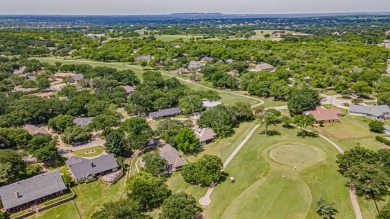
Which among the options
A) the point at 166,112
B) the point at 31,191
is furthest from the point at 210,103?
the point at 31,191

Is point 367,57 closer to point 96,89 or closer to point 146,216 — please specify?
point 96,89

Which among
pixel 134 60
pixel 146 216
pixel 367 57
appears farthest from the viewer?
pixel 134 60

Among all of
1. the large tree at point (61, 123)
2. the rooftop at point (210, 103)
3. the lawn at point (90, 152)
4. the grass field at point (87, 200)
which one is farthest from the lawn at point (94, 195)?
the rooftop at point (210, 103)

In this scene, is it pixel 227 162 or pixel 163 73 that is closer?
pixel 227 162

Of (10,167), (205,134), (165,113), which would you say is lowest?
(165,113)

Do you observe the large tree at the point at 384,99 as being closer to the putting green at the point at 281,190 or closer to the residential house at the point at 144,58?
the putting green at the point at 281,190

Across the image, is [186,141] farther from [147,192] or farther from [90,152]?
[90,152]

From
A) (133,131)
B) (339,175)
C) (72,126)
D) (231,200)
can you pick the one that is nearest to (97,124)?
(72,126)
